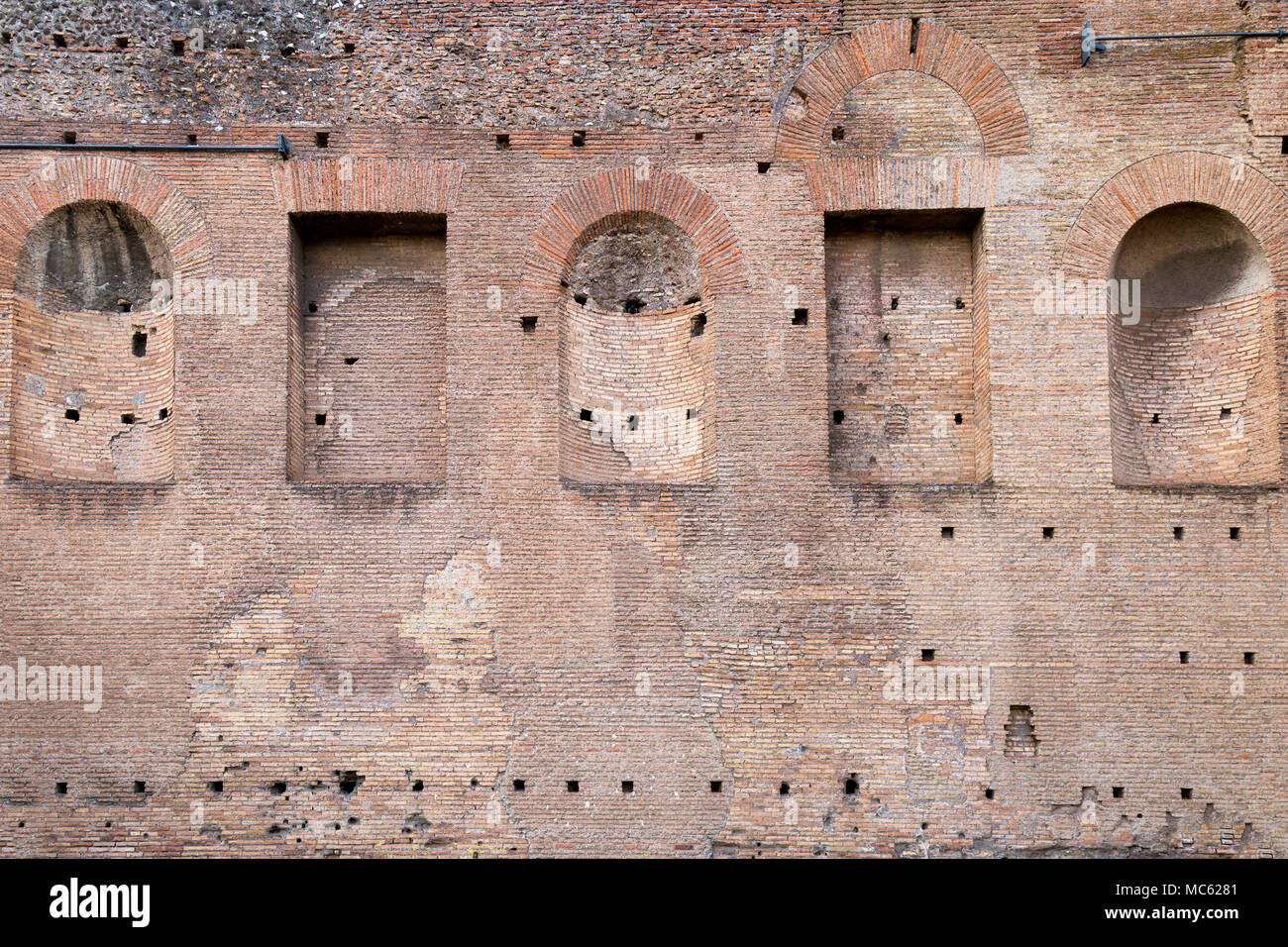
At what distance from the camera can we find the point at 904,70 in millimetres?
10258

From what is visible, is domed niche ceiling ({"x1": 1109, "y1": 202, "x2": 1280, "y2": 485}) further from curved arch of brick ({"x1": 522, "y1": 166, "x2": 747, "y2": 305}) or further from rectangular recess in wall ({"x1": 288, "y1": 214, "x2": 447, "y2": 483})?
rectangular recess in wall ({"x1": 288, "y1": 214, "x2": 447, "y2": 483})

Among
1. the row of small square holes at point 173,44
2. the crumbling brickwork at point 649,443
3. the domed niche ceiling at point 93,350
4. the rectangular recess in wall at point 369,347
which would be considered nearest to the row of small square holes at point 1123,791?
the crumbling brickwork at point 649,443

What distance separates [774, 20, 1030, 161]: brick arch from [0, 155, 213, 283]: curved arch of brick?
4.91 meters

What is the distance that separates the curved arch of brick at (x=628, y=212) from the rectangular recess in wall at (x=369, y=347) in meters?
0.92

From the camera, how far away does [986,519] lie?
9789 mm

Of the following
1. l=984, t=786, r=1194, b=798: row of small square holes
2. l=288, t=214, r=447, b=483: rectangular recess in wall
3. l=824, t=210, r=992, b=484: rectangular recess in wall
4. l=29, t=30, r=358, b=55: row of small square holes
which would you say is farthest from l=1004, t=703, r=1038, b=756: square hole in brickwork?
l=29, t=30, r=358, b=55: row of small square holes

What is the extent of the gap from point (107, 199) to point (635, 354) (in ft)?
15.0

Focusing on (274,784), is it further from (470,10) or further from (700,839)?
(470,10)

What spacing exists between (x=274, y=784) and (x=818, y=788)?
4266mm

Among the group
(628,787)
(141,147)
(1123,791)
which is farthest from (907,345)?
(141,147)

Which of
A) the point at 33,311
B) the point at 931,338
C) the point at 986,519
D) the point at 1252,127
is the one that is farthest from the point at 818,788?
the point at 33,311

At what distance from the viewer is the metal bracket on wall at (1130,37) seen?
10039 millimetres

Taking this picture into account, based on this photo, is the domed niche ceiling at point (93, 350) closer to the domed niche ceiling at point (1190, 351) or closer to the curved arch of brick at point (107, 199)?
the curved arch of brick at point (107, 199)

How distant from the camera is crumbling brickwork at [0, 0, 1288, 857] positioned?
956cm
